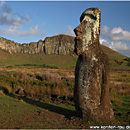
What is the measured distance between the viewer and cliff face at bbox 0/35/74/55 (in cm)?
14975

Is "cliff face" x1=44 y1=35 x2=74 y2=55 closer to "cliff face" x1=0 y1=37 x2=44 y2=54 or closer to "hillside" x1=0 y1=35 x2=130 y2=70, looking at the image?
"hillside" x1=0 y1=35 x2=130 y2=70

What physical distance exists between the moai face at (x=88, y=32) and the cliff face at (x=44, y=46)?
144 meters

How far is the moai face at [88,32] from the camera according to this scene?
6.61 metres

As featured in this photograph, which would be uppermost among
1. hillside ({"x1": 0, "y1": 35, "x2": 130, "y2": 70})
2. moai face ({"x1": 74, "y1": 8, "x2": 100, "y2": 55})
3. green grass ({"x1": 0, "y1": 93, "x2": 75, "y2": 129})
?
hillside ({"x1": 0, "y1": 35, "x2": 130, "y2": 70})

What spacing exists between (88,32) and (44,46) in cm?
15351

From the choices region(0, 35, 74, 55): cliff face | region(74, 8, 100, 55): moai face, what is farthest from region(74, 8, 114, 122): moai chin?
region(0, 35, 74, 55): cliff face

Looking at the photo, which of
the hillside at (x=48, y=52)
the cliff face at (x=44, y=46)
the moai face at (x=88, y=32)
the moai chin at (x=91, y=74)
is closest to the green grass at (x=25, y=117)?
the moai chin at (x=91, y=74)

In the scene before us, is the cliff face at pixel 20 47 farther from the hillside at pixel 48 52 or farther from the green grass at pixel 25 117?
the green grass at pixel 25 117

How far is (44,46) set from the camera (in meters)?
158

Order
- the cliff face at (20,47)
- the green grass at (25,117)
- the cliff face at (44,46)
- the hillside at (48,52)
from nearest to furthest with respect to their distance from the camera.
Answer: the green grass at (25,117) < the hillside at (48,52) < the cliff face at (20,47) < the cliff face at (44,46)

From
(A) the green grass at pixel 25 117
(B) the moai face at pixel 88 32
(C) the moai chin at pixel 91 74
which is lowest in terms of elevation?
(A) the green grass at pixel 25 117

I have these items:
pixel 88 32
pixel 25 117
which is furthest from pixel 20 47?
pixel 88 32

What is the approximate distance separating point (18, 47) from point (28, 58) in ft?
82.3

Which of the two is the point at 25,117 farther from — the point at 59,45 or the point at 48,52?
the point at 59,45
